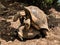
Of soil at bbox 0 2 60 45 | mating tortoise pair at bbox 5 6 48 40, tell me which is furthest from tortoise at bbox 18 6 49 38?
soil at bbox 0 2 60 45

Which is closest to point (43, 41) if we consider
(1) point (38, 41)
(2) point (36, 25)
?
(1) point (38, 41)

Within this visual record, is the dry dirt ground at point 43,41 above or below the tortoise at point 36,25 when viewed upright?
below

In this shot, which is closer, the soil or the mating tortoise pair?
the soil

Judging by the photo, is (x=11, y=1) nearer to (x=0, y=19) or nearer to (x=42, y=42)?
(x=0, y=19)

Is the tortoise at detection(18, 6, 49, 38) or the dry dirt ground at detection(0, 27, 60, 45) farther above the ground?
the tortoise at detection(18, 6, 49, 38)

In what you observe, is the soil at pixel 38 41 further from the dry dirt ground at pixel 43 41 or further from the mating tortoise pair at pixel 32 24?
the mating tortoise pair at pixel 32 24

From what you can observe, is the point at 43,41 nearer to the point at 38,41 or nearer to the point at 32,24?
the point at 38,41

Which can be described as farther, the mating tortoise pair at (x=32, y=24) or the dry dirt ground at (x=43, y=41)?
the mating tortoise pair at (x=32, y=24)

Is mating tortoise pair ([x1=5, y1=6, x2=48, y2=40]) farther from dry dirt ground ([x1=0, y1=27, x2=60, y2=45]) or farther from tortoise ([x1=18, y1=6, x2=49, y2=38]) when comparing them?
dry dirt ground ([x1=0, y1=27, x2=60, y2=45])

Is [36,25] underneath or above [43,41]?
above

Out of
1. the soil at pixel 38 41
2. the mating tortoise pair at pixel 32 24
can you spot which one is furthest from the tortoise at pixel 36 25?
the soil at pixel 38 41

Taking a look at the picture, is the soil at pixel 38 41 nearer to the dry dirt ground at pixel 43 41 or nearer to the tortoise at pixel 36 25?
the dry dirt ground at pixel 43 41

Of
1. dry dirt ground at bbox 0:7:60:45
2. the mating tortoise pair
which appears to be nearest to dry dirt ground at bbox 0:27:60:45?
dry dirt ground at bbox 0:7:60:45

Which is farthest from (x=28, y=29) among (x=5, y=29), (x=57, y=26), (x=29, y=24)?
(x=57, y=26)
